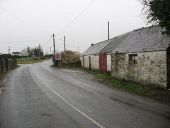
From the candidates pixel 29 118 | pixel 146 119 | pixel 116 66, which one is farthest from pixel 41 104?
pixel 116 66

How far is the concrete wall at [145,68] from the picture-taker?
2200 cm

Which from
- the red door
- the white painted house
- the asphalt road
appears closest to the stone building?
the asphalt road

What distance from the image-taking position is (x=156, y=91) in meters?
20.0

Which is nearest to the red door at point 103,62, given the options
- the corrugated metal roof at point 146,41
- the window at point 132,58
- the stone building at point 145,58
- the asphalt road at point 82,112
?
the stone building at point 145,58

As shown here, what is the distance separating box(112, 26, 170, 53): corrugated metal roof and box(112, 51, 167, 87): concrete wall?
46 centimetres

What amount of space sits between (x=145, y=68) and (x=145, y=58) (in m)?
0.76

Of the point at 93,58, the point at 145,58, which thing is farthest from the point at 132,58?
the point at 93,58

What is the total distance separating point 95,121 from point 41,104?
4.85 metres

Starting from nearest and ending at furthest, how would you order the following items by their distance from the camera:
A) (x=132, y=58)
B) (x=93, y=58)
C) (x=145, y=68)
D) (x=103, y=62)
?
(x=145, y=68) < (x=132, y=58) < (x=103, y=62) < (x=93, y=58)

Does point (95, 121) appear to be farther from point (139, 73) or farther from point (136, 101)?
point (139, 73)

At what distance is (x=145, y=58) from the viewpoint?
24.5m

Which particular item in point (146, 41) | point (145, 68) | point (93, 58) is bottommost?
point (145, 68)

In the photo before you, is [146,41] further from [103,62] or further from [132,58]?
[103,62]

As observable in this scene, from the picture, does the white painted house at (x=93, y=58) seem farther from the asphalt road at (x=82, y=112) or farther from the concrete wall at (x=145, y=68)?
the asphalt road at (x=82, y=112)
